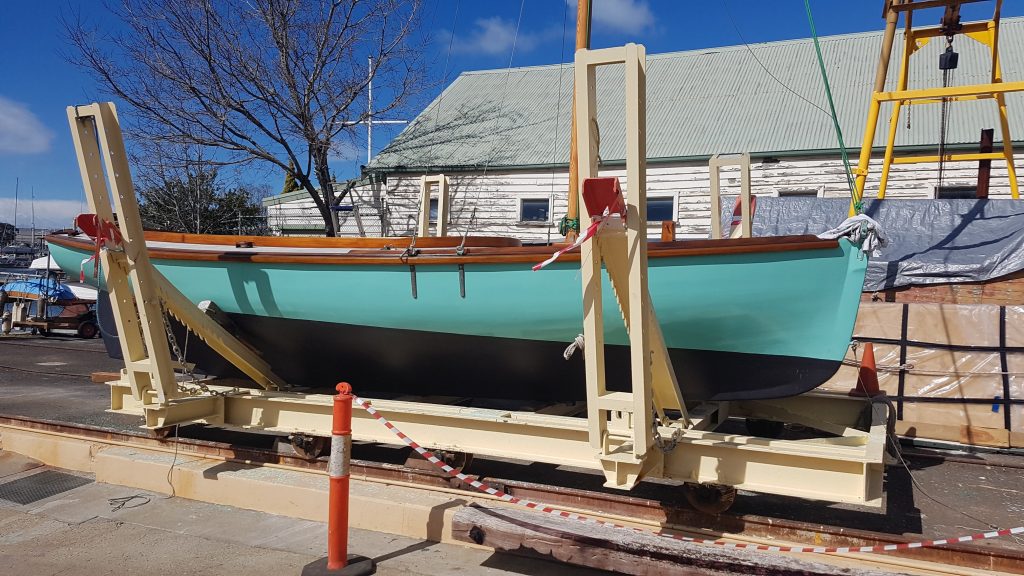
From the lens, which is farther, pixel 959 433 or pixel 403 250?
pixel 959 433

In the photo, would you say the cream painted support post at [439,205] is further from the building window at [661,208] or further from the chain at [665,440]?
the building window at [661,208]

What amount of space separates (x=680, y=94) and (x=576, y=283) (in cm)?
1056

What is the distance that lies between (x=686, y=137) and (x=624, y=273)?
31.6 feet

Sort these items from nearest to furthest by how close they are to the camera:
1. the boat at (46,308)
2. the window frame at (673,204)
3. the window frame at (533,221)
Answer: the window frame at (673,204) → the window frame at (533,221) → the boat at (46,308)

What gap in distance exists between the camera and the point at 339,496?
3.39 meters

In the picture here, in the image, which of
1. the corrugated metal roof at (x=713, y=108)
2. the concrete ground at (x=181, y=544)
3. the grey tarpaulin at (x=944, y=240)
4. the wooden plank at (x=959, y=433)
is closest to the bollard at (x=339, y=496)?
the concrete ground at (x=181, y=544)

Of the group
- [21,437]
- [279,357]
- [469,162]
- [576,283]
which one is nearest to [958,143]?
[469,162]

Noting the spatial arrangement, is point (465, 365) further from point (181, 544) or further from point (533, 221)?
point (533, 221)

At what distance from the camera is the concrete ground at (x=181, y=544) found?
363cm

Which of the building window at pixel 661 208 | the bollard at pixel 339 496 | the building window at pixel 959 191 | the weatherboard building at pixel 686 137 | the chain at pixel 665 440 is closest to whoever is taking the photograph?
the bollard at pixel 339 496

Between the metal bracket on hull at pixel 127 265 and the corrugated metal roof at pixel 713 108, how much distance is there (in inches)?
333

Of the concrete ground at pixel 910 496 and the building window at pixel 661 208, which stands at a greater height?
the building window at pixel 661 208

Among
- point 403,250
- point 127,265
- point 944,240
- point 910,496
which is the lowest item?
point 910,496

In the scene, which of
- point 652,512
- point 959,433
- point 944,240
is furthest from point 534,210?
point 652,512
